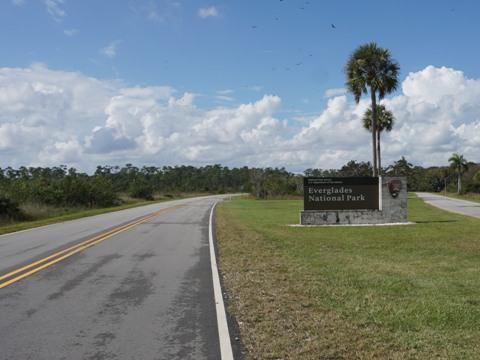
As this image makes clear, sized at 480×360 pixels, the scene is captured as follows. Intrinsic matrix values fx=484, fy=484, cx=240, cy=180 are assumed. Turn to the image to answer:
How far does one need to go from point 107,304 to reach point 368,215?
17311 mm

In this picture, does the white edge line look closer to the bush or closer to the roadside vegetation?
the roadside vegetation

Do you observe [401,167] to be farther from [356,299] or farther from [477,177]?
[356,299]

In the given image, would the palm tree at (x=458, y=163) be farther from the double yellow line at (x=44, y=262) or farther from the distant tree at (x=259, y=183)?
the double yellow line at (x=44, y=262)

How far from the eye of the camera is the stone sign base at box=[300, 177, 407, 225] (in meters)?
22.5

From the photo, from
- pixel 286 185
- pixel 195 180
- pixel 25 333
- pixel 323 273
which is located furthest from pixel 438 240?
pixel 195 180

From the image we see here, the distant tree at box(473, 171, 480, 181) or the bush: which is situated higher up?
the distant tree at box(473, 171, 480, 181)

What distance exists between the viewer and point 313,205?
2280 cm

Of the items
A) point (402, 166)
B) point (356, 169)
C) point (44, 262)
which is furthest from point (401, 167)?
point (44, 262)

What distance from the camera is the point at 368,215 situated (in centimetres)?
2259

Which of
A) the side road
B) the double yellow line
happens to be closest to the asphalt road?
the double yellow line

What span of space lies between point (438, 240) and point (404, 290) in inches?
326

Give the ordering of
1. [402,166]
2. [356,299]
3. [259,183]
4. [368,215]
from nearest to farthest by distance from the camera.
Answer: [356,299], [368,215], [259,183], [402,166]

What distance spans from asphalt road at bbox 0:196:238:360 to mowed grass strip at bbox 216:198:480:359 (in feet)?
2.14

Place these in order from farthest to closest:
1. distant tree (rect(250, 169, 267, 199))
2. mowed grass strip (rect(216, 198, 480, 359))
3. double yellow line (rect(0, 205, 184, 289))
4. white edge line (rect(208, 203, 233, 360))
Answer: distant tree (rect(250, 169, 267, 199)), double yellow line (rect(0, 205, 184, 289)), mowed grass strip (rect(216, 198, 480, 359)), white edge line (rect(208, 203, 233, 360))
